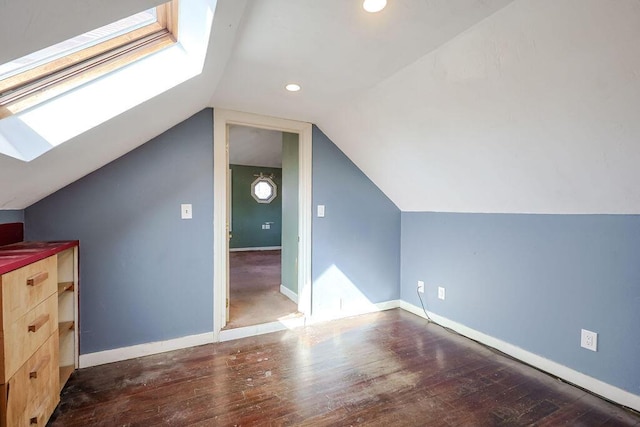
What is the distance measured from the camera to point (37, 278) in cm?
152

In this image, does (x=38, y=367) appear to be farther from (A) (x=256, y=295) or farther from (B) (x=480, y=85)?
(B) (x=480, y=85)

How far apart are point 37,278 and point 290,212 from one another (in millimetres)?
2586

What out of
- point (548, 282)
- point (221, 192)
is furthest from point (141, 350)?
point (548, 282)

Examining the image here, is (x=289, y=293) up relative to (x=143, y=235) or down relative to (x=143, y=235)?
down

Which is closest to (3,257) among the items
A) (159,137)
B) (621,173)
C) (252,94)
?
(159,137)

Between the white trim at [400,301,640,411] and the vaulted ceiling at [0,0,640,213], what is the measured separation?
115cm

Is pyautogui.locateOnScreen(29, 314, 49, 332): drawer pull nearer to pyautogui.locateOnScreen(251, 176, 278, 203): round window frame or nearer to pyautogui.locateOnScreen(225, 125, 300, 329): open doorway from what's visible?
pyautogui.locateOnScreen(225, 125, 300, 329): open doorway

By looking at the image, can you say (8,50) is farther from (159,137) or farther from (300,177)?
(300,177)

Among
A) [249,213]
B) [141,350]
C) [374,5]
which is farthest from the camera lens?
[249,213]

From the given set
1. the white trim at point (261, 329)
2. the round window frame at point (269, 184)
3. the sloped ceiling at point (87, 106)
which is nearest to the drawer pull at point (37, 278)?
the sloped ceiling at point (87, 106)

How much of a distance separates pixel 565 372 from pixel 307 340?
1.99m

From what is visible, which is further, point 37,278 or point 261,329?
point 261,329

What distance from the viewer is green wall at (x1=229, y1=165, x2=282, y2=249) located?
26.1 feet

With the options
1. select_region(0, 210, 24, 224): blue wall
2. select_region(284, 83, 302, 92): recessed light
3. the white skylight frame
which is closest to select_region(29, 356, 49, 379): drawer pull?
select_region(0, 210, 24, 224): blue wall
